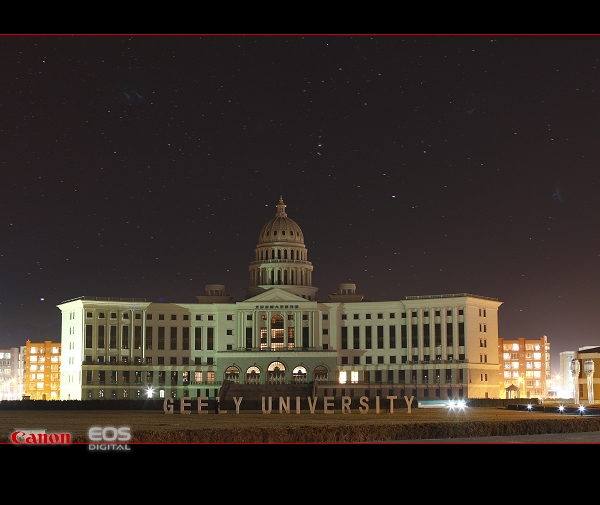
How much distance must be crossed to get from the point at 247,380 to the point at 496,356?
36327 millimetres

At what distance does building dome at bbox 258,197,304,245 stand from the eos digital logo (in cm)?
13249

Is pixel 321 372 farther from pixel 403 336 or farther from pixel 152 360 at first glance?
pixel 152 360

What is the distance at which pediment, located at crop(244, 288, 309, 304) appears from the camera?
152 m

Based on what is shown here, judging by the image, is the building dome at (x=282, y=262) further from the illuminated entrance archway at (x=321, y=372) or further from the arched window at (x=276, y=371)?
the illuminated entrance archway at (x=321, y=372)

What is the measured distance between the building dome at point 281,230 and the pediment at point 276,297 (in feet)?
46.5

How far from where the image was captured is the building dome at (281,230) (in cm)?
16438

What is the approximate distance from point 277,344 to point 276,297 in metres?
6.91

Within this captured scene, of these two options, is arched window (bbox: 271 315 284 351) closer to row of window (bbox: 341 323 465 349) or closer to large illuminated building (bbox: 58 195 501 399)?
large illuminated building (bbox: 58 195 501 399)

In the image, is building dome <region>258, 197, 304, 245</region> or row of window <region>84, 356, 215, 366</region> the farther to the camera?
building dome <region>258, 197, 304, 245</region>

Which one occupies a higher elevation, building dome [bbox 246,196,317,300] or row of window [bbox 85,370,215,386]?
building dome [bbox 246,196,317,300]

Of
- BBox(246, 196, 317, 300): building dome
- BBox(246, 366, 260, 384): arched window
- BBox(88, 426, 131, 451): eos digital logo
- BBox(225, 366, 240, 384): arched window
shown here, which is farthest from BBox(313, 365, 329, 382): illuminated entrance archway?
BBox(88, 426, 131, 451): eos digital logo
